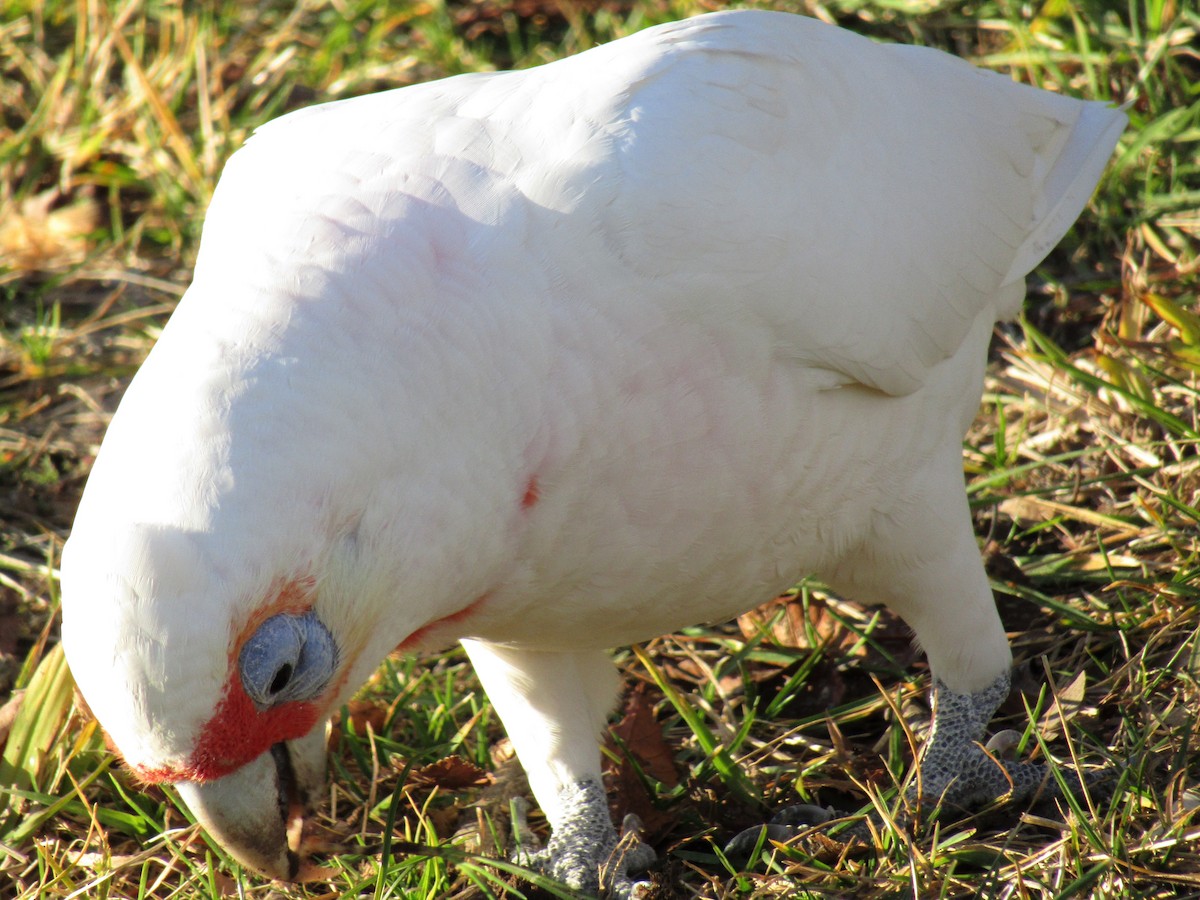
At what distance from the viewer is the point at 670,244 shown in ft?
7.22

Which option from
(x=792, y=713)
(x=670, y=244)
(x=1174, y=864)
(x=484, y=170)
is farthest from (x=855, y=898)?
(x=484, y=170)

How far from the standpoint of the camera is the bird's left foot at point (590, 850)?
2660 mm

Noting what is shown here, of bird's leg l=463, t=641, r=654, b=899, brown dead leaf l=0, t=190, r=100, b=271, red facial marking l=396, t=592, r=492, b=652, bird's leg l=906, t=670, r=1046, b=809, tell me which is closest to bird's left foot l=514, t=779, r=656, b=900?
bird's leg l=463, t=641, r=654, b=899

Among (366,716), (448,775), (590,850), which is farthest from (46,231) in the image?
(590,850)

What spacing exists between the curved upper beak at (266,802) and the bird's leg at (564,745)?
66 centimetres

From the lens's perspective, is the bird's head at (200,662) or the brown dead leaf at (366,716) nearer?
the bird's head at (200,662)

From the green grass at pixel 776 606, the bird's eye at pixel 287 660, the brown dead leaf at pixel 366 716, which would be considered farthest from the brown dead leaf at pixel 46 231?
the bird's eye at pixel 287 660

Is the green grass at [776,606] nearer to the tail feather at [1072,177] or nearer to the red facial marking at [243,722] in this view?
the tail feather at [1072,177]

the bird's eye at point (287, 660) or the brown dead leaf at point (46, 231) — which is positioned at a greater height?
the bird's eye at point (287, 660)

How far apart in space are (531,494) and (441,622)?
28cm

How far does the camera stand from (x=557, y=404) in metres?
2.05

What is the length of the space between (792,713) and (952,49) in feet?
8.14

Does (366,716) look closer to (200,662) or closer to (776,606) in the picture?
(776,606)

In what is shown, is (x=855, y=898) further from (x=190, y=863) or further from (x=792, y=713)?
(x=190, y=863)
